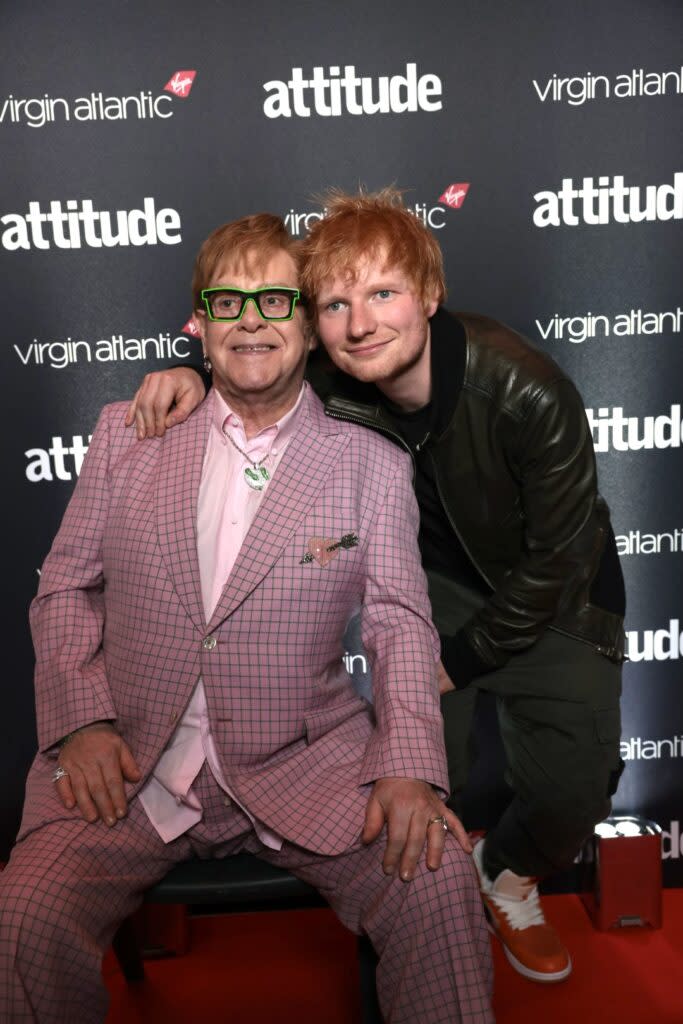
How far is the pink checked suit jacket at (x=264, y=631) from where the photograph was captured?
2.03 metres

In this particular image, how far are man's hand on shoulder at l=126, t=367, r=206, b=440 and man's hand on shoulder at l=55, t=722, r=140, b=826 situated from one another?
672 millimetres

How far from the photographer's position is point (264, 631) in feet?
6.72

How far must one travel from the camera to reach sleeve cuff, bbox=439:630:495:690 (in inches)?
94.5

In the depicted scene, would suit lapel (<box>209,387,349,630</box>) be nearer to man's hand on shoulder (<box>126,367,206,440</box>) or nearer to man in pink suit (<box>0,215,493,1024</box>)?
man in pink suit (<box>0,215,493,1024</box>)

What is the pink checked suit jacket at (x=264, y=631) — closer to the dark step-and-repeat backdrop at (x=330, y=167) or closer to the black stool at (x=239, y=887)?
the black stool at (x=239, y=887)

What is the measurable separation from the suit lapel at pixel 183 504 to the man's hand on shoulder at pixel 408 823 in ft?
1.64

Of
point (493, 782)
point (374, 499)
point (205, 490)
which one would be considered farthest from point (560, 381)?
point (493, 782)

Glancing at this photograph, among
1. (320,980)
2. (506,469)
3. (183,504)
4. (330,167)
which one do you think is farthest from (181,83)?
(320,980)

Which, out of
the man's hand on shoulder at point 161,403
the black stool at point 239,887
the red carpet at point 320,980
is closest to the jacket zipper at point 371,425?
the man's hand on shoulder at point 161,403

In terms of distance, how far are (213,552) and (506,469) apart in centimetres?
72

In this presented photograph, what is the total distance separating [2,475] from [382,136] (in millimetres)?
1447

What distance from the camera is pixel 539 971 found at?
265cm

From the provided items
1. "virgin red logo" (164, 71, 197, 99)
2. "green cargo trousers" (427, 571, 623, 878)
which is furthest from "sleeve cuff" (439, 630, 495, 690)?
"virgin red logo" (164, 71, 197, 99)

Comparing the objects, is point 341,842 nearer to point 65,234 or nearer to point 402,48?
point 65,234
